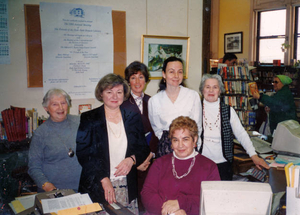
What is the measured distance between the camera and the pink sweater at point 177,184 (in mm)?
1611

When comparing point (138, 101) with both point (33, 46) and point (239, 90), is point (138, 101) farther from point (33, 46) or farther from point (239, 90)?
point (239, 90)

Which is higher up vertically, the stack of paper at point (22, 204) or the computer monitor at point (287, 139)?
the computer monitor at point (287, 139)

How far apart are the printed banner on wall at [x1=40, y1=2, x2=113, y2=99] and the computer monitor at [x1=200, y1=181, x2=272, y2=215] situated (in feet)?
7.05

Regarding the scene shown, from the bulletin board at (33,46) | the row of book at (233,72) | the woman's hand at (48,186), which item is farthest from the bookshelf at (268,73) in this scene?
the woman's hand at (48,186)

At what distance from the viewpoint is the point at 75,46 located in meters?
2.71

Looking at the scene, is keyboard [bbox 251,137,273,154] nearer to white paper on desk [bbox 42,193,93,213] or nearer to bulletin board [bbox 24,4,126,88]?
white paper on desk [bbox 42,193,93,213]

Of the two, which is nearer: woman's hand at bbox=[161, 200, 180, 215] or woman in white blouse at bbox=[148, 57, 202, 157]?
woman's hand at bbox=[161, 200, 180, 215]

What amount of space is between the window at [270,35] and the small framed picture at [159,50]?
625cm

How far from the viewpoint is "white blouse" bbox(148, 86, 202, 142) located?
215cm

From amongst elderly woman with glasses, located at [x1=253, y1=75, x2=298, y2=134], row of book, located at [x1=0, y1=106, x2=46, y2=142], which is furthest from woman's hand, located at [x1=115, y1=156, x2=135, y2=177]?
elderly woman with glasses, located at [x1=253, y1=75, x2=298, y2=134]

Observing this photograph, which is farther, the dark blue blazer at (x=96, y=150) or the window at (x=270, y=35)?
the window at (x=270, y=35)

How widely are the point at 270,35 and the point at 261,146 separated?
7.03m

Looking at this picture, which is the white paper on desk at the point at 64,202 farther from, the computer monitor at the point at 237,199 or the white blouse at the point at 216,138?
the white blouse at the point at 216,138

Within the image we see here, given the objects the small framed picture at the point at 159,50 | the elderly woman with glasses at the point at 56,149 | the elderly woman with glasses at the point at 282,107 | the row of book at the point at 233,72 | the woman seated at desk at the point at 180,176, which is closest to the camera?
the woman seated at desk at the point at 180,176
